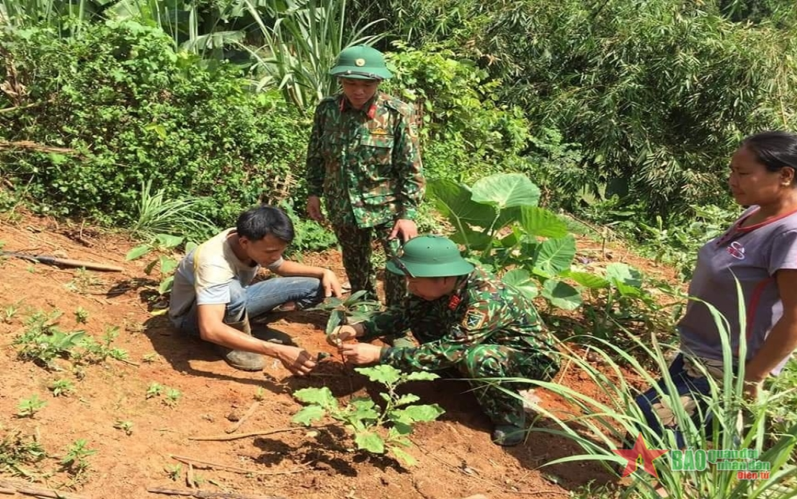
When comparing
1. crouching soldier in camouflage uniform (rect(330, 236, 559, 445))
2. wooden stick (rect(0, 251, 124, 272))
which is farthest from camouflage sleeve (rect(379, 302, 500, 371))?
wooden stick (rect(0, 251, 124, 272))

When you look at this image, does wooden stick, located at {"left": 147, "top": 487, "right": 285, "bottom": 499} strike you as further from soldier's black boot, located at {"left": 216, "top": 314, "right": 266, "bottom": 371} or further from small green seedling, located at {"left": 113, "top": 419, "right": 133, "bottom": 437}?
soldier's black boot, located at {"left": 216, "top": 314, "right": 266, "bottom": 371}

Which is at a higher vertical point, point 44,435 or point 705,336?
point 705,336

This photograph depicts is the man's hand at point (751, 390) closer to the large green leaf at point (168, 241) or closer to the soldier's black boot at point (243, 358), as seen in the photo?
the soldier's black boot at point (243, 358)

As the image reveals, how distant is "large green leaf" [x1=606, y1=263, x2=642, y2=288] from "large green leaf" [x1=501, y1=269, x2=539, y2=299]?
0.45 m

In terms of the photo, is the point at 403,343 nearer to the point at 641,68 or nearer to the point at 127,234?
the point at 127,234

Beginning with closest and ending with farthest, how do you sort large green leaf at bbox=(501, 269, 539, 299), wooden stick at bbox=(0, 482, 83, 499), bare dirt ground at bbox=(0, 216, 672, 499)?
wooden stick at bbox=(0, 482, 83, 499) < bare dirt ground at bbox=(0, 216, 672, 499) < large green leaf at bbox=(501, 269, 539, 299)

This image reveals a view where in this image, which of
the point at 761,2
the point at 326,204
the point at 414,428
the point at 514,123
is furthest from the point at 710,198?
the point at 761,2

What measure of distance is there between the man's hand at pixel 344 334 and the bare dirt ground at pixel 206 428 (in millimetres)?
285

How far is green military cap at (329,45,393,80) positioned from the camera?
339cm

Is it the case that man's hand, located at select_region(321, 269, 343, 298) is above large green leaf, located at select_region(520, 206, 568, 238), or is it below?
below

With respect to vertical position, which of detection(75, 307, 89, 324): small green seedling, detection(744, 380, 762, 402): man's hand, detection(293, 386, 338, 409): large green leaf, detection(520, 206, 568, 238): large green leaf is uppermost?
detection(520, 206, 568, 238): large green leaf

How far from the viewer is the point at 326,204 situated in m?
3.93

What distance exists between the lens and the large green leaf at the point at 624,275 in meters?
4.03

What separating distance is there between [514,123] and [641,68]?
1.63 metres
